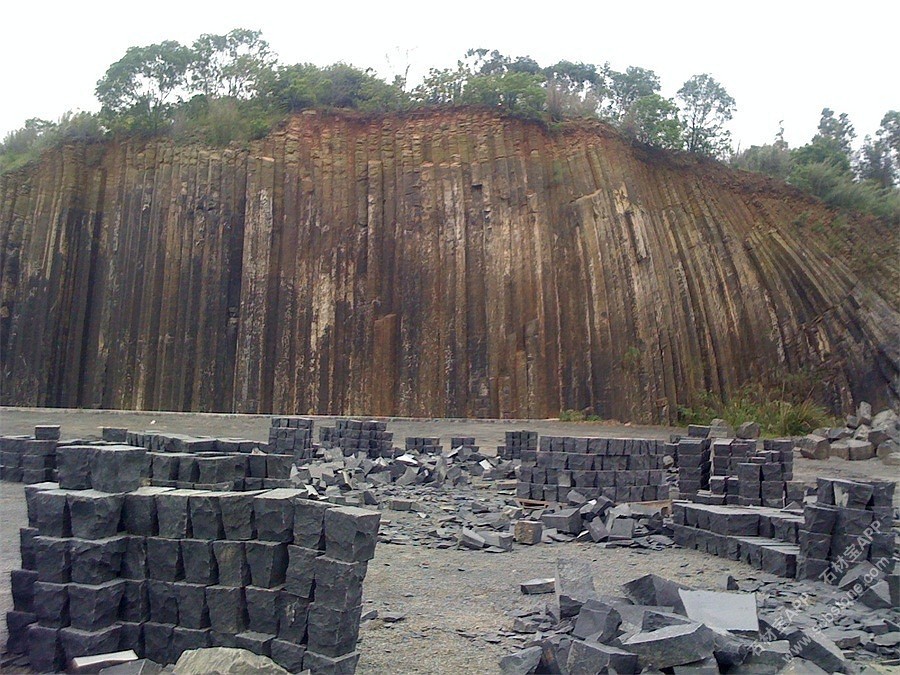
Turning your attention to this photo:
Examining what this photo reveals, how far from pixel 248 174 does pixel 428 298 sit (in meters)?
9.32

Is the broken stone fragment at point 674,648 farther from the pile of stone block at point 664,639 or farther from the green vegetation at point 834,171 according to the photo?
the green vegetation at point 834,171

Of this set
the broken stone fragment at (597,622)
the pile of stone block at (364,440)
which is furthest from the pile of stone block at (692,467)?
the broken stone fragment at (597,622)

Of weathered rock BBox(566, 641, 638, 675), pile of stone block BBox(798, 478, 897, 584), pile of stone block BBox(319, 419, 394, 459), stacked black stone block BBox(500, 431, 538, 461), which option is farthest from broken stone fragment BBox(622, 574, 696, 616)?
pile of stone block BBox(319, 419, 394, 459)

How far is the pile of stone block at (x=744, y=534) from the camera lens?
26.0 feet

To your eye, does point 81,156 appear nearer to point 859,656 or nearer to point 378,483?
point 378,483

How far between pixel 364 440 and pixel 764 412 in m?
14.2

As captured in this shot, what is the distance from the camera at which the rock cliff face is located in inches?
1051

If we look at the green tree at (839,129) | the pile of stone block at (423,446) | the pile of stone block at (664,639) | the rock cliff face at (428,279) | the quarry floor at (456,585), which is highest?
the green tree at (839,129)

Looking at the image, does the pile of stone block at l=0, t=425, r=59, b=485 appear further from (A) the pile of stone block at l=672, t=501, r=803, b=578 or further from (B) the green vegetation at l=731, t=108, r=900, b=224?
(B) the green vegetation at l=731, t=108, r=900, b=224

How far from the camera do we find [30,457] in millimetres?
12703

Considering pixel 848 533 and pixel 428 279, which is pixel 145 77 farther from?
pixel 848 533

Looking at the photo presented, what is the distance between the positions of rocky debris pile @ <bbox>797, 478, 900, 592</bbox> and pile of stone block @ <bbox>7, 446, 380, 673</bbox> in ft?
16.3

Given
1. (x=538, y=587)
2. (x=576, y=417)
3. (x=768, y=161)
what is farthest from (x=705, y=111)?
(x=538, y=587)

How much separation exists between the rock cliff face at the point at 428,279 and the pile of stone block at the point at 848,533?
1799 centimetres
